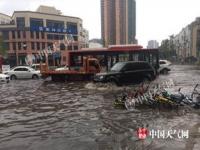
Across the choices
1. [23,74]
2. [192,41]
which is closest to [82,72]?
[23,74]

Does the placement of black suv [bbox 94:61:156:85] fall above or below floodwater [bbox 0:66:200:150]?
above

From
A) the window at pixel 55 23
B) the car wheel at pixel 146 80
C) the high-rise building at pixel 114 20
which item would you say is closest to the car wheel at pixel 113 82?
the car wheel at pixel 146 80

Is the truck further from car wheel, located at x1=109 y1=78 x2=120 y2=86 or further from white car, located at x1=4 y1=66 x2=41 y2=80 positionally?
car wheel, located at x1=109 y1=78 x2=120 y2=86

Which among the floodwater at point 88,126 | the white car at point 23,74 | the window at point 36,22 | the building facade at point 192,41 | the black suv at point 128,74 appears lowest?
the floodwater at point 88,126

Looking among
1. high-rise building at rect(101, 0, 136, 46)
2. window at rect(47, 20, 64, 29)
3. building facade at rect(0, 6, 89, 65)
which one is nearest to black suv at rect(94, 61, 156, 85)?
building facade at rect(0, 6, 89, 65)

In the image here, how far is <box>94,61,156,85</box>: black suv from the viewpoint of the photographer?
68.2ft

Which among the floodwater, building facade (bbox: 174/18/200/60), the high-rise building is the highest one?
the high-rise building

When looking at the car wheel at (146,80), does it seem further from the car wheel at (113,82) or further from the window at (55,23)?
the window at (55,23)

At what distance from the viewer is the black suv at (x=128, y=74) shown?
819 inches

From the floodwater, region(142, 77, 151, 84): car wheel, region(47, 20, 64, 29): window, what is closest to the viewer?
the floodwater

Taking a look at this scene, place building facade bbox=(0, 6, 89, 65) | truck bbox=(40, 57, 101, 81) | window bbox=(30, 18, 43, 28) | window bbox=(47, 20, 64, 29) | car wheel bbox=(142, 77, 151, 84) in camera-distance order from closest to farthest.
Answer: car wheel bbox=(142, 77, 151, 84), truck bbox=(40, 57, 101, 81), building facade bbox=(0, 6, 89, 65), window bbox=(30, 18, 43, 28), window bbox=(47, 20, 64, 29)

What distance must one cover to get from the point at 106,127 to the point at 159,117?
2.29 meters

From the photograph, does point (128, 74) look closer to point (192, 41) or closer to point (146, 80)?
point (146, 80)

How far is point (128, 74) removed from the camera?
21.5m
